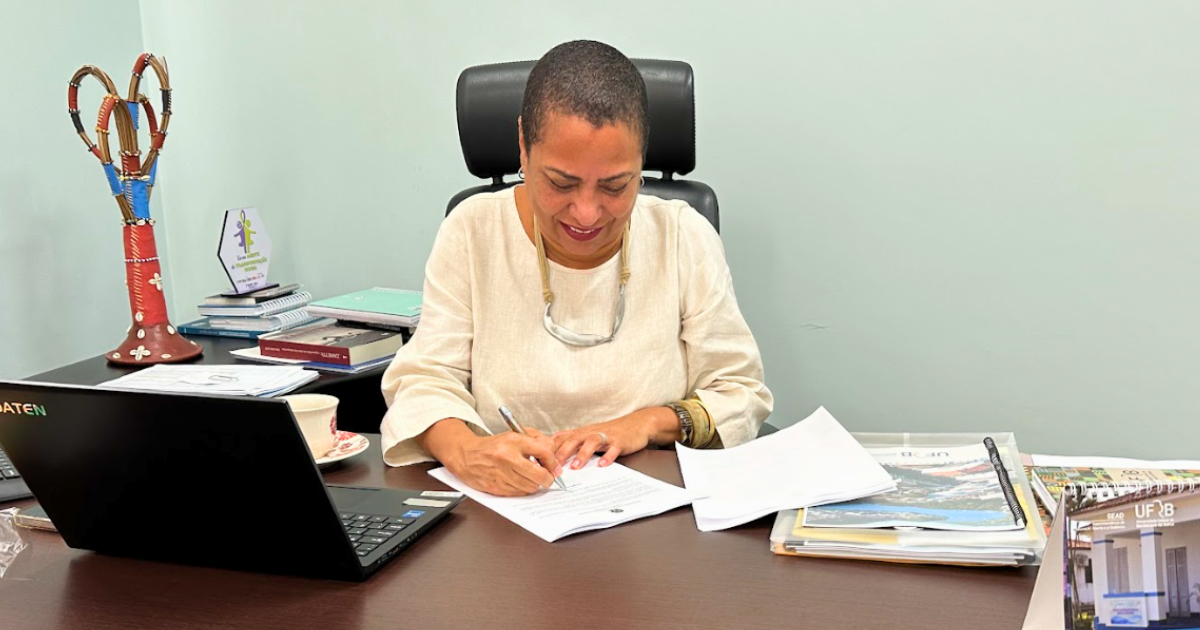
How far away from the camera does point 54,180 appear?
8.46ft

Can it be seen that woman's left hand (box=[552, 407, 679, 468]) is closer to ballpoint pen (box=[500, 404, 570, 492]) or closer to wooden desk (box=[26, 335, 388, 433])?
ballpoint pen (box=[500, 404, 570, 492])

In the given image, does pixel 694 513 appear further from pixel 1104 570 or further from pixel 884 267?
pixel 884 267

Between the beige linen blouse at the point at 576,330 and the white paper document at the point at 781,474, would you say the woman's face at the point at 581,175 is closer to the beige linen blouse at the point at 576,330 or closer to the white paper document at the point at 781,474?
the beige linen blouse at the point at 576,330

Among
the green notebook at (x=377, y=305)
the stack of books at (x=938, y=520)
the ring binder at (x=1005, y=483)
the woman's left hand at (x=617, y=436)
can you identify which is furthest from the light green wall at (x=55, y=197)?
the ring binder at (x=1005, y=483)

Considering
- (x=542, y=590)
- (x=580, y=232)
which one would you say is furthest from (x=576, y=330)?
(x=542, y=590)

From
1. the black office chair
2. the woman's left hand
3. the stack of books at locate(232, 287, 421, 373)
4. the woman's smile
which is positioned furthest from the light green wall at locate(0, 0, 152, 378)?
the woman's left hand

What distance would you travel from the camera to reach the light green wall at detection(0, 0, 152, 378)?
2.47 m

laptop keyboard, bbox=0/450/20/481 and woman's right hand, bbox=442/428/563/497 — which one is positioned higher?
laptop keyboard, bbox=0/450/20/481

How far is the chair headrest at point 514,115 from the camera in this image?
1815 millimetres

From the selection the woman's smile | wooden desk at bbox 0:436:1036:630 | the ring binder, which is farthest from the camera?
the woman's smile

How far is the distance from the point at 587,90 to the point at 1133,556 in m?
0.89

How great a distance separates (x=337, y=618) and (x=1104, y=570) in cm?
63

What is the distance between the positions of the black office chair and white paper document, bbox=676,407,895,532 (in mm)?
670

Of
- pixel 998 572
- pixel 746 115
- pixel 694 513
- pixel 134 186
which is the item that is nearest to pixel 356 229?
pixel 134 186
